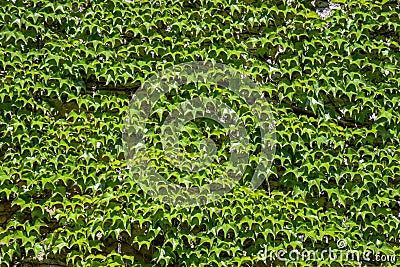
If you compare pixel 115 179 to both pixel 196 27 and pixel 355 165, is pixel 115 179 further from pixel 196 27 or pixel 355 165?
pixel 355 165

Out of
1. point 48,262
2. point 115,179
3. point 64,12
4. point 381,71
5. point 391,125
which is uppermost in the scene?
point 64,12

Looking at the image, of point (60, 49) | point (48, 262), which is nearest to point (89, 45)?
point (60, 49)

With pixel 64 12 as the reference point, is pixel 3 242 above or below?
below

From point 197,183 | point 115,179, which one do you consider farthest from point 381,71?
point 115,179

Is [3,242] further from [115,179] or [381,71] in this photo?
[381,71]

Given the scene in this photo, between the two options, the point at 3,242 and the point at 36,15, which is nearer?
the point at 3,242

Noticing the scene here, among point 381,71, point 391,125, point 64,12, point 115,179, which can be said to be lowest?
point 115,179

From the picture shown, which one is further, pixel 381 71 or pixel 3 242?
pixel 381 71
